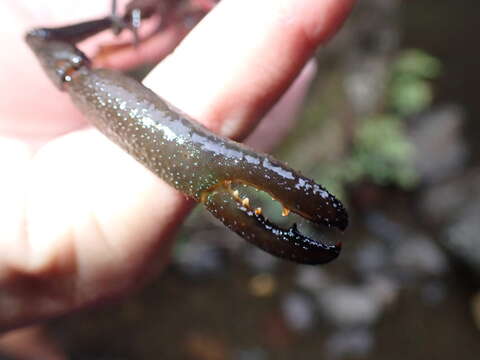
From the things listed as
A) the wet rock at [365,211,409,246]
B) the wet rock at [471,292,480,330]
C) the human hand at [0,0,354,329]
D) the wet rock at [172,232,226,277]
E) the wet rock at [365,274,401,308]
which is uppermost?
the human hand at [0,0,354,329]

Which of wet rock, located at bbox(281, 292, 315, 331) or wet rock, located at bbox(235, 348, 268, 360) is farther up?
wet rock, located at bbox(281, 292, 315, 331)

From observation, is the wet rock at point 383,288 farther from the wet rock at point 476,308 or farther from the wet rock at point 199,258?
the wet rock at point 199,258

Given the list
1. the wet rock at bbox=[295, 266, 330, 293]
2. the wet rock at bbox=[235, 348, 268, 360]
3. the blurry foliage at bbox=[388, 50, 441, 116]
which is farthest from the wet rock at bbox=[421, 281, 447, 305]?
the blurry foliage at bbox=[388, 50, 441, 116]

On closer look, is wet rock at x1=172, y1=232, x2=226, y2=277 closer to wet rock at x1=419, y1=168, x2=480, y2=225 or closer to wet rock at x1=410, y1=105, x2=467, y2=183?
wet rock at x1=419, y1=168, x2=480, y2=225

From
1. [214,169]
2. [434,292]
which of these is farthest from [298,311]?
[214,169]

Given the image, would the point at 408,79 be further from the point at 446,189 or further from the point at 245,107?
the point at 245,107

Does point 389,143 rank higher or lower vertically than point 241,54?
lower

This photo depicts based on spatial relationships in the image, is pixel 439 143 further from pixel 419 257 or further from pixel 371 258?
pixel 371 258
